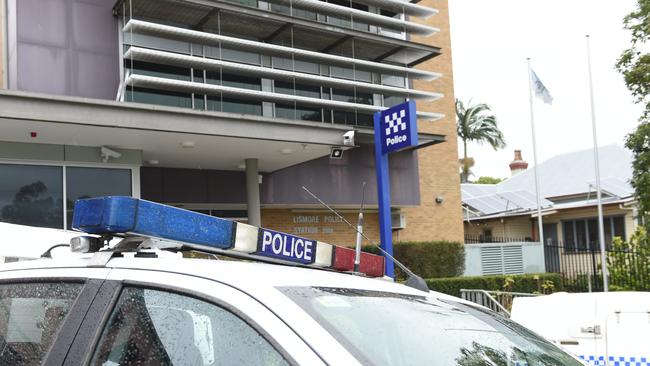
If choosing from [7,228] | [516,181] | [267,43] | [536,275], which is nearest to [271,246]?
[7,228]

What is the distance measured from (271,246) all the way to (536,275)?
17.3 m

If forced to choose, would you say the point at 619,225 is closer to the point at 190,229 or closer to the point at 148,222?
the point at 190,229

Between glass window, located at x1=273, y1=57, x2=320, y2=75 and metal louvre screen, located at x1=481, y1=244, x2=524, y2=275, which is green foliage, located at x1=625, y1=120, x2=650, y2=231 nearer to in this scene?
metal louvre screen, located at x1=481, y1=244, x2=524, y2=275

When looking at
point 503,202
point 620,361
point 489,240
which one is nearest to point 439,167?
point 489,240

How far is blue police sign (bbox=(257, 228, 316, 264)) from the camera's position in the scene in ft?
9.17

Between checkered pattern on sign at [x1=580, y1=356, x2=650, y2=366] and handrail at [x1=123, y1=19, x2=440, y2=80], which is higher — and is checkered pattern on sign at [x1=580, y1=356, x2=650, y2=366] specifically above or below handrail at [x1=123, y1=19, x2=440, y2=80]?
below

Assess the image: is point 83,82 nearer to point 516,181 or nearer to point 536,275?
point 536,275

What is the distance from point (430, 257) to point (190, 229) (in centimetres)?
1500

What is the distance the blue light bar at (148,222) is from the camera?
2.35 m

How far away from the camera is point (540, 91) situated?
24.6 meters

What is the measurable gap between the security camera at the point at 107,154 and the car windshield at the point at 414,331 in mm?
11380

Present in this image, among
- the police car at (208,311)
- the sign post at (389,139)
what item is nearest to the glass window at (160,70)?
the sign post at (389,139)

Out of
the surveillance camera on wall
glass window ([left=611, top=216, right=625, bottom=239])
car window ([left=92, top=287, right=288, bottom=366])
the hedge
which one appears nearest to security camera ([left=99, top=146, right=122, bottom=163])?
the surveillance camera on wall

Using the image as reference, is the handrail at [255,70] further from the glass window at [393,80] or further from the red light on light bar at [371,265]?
the red light on light bar at [371,265]
